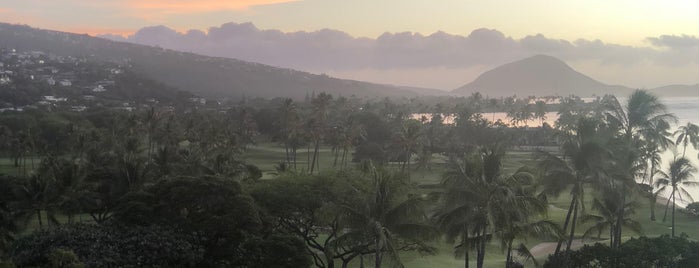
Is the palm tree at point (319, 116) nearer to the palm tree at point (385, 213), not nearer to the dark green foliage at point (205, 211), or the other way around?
the dark green foliage at point (205, 211)

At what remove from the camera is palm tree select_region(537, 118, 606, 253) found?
26453 millimetres

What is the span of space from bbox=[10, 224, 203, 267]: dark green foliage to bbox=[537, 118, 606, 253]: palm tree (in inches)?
661

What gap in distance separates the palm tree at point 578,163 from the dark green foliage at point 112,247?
16.8m

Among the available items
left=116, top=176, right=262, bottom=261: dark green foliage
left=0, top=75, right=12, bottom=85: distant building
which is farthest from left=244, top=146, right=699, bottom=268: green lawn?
left=0, top=75, right=12, bottom=85: distant building

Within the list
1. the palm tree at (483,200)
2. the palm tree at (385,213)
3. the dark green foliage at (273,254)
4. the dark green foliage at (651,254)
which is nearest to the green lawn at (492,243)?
the palm tree at (483,200)

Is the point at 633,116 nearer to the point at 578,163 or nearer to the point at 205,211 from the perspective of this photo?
the point at 578,163

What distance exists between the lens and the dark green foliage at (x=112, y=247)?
22.5 m

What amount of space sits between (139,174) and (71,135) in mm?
51722

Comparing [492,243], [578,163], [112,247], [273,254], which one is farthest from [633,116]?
[112,247]

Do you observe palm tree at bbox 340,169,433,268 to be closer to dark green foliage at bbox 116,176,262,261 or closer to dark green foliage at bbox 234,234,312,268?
dark green foliage at bbox 234,234,312,268

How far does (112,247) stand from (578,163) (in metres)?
21.2

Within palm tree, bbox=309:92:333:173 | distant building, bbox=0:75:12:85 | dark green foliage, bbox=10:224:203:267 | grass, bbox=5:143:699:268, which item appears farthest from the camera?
distant building, bbox=0:75:12:85

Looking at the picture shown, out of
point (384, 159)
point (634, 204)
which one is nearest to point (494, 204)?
point (634, 204)

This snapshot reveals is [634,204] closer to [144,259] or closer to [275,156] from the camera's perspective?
[144,259]
